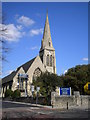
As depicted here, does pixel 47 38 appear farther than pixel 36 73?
Yes

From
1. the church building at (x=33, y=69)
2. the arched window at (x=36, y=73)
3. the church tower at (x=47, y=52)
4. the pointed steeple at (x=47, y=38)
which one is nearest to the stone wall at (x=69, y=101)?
the church building at (x=33, y=69)

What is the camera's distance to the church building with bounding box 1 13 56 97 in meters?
73.7

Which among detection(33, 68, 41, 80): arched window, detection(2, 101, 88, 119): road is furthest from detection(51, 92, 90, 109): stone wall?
detection(33, 68, 41, 80): arched window

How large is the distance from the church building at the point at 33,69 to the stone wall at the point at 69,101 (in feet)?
133

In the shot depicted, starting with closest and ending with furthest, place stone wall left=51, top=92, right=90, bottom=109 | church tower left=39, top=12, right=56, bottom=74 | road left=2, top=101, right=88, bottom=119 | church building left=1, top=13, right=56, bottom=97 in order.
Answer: road left=2, top=101, right=88, bottom=119 → stone wall left=51, top=92, right=90, bottom=109 → church building left=1, top=13, right=56, bottom=97 → church tower left=39, top=12, right=56, bottom=74

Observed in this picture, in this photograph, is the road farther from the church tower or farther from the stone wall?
the church tower

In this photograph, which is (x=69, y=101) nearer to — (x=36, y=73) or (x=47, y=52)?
(x=36, y=73)

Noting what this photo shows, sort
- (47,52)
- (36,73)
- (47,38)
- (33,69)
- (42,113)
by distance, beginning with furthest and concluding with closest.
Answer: (47,38), (47,52), (36,73), (33,69), (42,113)

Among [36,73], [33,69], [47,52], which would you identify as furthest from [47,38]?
[36,73]

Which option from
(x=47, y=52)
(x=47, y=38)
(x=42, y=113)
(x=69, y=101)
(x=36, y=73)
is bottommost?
(x=69, y=101)

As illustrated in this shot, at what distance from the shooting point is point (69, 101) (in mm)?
28984

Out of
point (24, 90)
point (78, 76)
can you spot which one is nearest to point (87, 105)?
point (78, 76)

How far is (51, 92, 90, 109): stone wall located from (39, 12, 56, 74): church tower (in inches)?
2304

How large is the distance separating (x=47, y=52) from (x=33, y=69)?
54.7 feet
